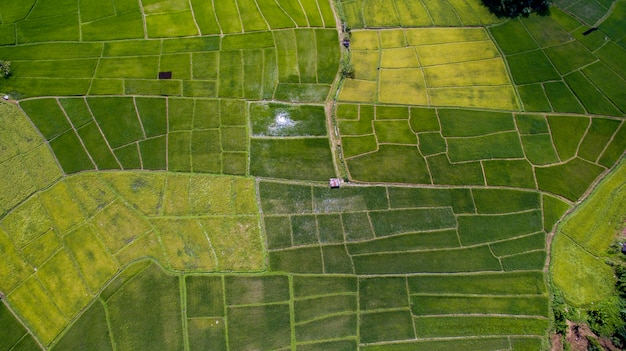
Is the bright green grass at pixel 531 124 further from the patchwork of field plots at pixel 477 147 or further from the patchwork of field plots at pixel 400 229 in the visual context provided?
the patchwork of field plots at pixel 400 229

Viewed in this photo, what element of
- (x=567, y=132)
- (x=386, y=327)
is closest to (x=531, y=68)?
(x=567, y=132)

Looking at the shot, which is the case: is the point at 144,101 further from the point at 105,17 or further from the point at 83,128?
the point at 105,17

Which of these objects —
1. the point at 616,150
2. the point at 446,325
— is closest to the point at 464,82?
the point at 616,150

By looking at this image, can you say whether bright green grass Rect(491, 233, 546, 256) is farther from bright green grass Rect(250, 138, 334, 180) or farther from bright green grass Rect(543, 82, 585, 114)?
bright green grass Rect(250, 138, 334, 180)

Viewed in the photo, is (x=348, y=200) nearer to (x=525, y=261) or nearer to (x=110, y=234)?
(x=525, y=261)

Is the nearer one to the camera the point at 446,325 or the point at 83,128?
the point at 446,325

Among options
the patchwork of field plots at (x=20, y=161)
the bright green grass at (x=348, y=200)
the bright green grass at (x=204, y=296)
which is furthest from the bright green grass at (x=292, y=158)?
the patchwork of field plots at (x=20, y=161)

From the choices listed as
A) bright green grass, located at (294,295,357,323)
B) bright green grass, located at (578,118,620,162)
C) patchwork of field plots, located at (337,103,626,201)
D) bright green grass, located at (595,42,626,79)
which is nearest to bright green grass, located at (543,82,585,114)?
patchwork of field plots, located at (337,103,626,201)
